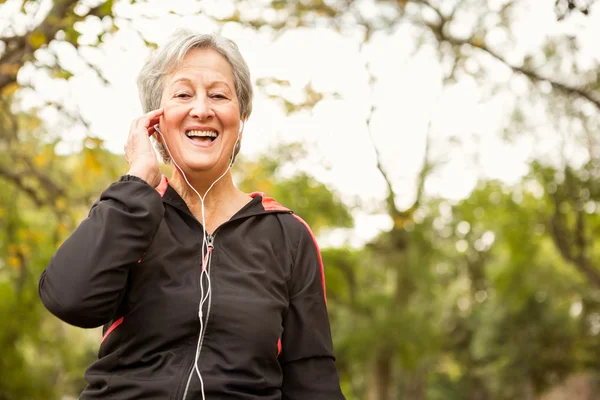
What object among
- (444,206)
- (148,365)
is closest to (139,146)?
(148,365)

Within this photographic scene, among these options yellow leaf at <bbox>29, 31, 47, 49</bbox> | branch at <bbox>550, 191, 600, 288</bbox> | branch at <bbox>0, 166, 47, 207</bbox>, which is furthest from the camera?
branch at <bbox>550, 191, 600, 288</bbox>

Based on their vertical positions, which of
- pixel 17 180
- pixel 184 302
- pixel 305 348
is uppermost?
pixel 184 302

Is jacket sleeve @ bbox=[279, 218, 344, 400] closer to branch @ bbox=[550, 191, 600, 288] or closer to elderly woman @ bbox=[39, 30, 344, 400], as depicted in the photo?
elderly woman @ bbox=[39, 30, 344, 400]

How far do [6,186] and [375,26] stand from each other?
7257 mm

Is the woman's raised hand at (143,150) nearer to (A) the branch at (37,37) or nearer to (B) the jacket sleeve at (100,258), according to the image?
(B) the jacket sleeve at (100,258)

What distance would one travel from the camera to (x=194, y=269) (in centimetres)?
210

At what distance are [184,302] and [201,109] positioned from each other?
23.9 inches

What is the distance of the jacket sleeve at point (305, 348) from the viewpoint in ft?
7.27

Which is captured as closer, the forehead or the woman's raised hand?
the woman's raised hand

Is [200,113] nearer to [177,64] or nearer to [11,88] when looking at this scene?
[177,64]

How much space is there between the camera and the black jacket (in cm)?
190

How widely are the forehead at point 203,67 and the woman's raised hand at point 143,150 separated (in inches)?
5.5

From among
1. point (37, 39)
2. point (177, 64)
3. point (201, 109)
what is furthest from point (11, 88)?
point (201, 109)

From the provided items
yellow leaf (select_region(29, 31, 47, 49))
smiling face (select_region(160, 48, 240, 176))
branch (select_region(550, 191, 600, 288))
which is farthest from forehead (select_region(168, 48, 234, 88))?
branch (select_region(550, 191, 600, 288))
